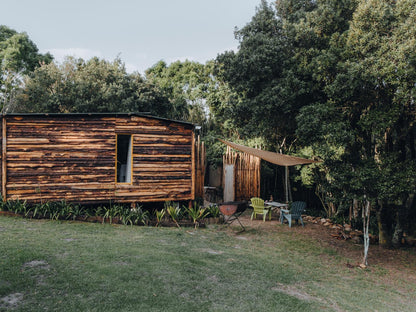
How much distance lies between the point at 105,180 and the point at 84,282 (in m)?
5.36

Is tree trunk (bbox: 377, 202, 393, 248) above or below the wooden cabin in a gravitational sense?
below

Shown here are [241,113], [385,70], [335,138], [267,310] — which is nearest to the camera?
[267,310]

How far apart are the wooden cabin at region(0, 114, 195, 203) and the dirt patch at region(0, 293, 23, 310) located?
550 cm

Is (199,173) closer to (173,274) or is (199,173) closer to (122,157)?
(122,157)

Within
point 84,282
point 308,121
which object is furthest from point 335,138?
point 84,282

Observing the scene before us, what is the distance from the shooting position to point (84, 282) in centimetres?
385

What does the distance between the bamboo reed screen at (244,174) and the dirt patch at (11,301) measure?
31.6 ft

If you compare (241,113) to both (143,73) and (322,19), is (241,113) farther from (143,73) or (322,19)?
(143,73)

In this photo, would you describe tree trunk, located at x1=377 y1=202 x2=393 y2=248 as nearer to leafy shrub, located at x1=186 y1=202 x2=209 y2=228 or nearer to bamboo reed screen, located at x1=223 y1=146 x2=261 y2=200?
leafy shrub, located at x1=186 y1=202 x2=209 y2=228

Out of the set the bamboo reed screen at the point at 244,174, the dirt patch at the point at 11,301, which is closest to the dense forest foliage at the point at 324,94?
the bamboo reed screen at the point at 244,174

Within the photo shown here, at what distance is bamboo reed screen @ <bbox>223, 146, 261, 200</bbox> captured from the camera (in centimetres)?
1250

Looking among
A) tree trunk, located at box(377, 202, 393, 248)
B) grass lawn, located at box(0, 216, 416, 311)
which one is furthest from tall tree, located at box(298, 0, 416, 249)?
grass lawn, located at box(0, 216, 416, 311)

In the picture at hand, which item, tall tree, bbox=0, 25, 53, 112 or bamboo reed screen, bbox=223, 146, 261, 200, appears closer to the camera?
bamboo reed screen, bbox=223, 146, 261, 200

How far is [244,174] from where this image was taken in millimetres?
12617
